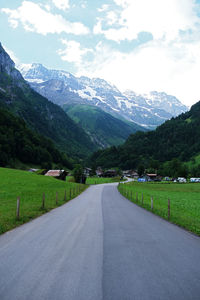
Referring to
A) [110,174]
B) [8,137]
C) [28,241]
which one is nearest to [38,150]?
[8,137]

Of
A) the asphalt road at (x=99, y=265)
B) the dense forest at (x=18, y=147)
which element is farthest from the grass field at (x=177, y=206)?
the dense forest at (x=18, y=147)

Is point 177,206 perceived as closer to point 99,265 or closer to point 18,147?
point 99,265

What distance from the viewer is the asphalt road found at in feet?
17.1

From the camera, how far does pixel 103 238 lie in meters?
10.1

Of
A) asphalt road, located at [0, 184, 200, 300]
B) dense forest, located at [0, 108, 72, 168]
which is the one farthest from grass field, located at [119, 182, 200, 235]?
dense forest, located at [0, 108, 72, 168]

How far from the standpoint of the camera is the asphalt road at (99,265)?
206 inches

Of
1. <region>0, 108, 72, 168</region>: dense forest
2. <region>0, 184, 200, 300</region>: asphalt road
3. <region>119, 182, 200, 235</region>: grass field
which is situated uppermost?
<region>0, 108, 72, 168</region>: dense forest

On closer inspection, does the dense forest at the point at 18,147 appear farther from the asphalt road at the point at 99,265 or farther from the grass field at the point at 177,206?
the asphalt road at the point at 99,265

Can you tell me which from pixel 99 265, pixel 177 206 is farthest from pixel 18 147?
pixel 99 265

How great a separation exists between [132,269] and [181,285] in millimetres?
1429

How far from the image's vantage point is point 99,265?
676 cm

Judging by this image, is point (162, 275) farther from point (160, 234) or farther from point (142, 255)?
point (160, 234)

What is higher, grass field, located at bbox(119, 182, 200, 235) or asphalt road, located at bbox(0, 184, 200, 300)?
asphalt road, located at bbox(0, 184, 200, 300)

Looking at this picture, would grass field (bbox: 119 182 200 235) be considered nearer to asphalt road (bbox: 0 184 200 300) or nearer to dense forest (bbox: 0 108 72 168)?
asphalt road (bbox: 0 184 200 300)
